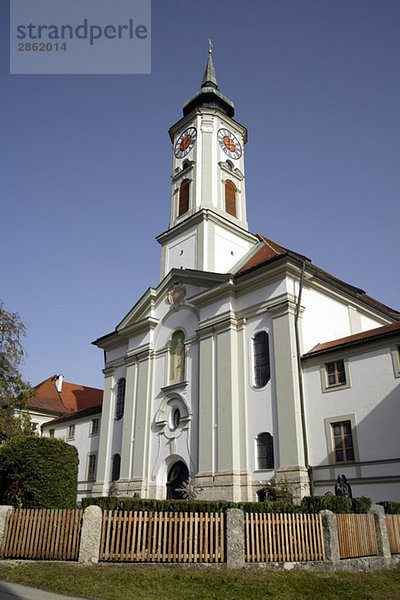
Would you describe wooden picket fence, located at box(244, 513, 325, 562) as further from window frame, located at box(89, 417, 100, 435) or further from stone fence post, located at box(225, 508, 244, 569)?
window frame, located at box(89, 417, 100, 435)

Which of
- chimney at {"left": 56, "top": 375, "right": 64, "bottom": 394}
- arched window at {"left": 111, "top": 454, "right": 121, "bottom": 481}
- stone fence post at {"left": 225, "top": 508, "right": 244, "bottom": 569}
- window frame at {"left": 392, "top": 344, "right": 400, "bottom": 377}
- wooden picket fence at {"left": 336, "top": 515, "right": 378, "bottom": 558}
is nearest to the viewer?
stone fence post at {"left": 225, "top": 508, "right": 244, "bottom": 569}

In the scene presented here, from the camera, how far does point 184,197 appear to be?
3356 cm

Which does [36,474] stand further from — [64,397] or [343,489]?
[64,397]

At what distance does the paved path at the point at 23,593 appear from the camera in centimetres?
901

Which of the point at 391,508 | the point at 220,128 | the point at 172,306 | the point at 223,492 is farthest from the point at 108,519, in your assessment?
the point at 220,128

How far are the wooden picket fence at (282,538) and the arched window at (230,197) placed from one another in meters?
23.1

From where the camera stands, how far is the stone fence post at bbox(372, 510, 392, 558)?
13.5 meters

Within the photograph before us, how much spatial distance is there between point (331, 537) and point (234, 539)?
100 inches

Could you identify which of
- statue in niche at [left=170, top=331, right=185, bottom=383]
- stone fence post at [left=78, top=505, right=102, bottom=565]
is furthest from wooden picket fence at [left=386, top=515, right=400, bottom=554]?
statue in niche at [left=170, top=331, right=185, bottom=383]

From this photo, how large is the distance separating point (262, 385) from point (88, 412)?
17219mm

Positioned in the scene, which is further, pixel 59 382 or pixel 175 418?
pixel 59 382

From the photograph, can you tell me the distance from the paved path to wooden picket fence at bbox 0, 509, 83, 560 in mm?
1940

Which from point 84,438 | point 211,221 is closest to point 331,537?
point 211,221

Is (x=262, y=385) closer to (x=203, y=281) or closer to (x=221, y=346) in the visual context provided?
(x=221, y=346)
